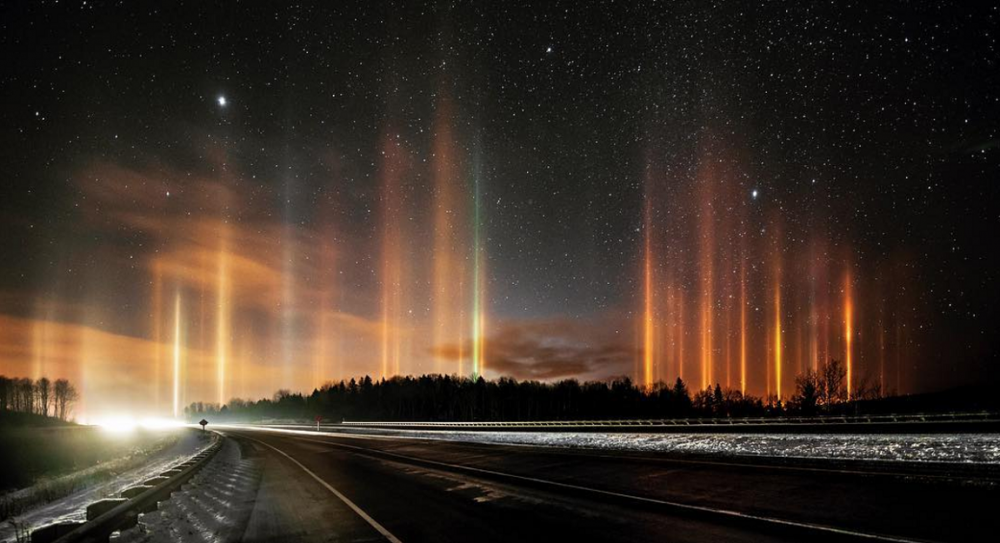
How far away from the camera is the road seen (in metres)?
7.98

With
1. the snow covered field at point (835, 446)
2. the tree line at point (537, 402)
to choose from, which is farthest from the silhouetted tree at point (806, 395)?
the snow covered field at point (835, 446)

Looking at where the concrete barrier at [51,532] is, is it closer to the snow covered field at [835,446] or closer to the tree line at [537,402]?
the snow covered field at [835,446]

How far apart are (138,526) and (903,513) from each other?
11.6m

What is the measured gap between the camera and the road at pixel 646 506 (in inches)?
314

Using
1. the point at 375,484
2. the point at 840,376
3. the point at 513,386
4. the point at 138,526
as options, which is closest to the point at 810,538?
the point at 138,526

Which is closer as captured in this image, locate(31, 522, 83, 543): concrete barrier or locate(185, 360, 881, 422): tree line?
locate(31, 522, 83, 543): concrete barrier

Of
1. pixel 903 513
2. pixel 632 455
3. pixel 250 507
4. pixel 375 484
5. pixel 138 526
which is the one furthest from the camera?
pixel 632 455

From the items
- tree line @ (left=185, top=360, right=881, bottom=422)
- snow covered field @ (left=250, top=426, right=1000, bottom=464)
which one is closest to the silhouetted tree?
tree line @ (left=185, top=360, right=881, bottom=422)

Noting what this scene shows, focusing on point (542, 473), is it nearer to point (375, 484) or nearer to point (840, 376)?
point (375, 484)

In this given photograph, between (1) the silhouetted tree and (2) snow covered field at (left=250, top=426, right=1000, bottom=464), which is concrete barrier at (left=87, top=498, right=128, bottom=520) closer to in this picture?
(2) snow covered field at (left=250, top=426, right=1000, bottom=464)

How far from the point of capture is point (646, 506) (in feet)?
33.6

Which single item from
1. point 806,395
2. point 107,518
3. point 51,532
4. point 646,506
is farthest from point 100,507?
point 806,395

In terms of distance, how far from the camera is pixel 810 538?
24.1ft

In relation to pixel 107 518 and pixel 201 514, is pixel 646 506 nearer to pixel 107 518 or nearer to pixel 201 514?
pixel 107 518
